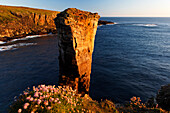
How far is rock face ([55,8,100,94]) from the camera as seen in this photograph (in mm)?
11828

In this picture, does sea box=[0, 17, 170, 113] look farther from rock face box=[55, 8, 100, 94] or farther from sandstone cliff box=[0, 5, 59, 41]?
sandstone cliff box=[0, 5, 59, 41]

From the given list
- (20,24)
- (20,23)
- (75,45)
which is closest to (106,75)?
(75,45)

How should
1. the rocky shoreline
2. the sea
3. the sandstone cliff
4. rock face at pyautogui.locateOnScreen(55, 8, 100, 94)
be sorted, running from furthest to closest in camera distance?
1. the sandstone cliff
2. the rocky shoreline
3. the sea
4. rock face at pyautogui.locateOnScreen(55, 8, 100, 94)

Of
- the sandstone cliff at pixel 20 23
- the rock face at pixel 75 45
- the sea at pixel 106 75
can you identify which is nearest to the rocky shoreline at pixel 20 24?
the sandstone cliff at pixel 20 23

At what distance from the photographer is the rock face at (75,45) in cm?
1183

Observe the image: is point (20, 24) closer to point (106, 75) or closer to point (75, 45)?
point (106, 75)

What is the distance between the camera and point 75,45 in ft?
41.0

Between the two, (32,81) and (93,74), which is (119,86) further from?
(32,81)

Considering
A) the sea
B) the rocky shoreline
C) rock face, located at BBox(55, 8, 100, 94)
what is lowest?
the sea

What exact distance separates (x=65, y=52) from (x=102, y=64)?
15.8 metres

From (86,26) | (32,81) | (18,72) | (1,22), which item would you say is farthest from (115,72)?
(1,22)

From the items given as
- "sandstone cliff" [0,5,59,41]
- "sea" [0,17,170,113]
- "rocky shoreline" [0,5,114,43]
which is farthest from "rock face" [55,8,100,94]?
"sandstone cliff" [0,5,59,41]

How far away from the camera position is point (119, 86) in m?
18.8

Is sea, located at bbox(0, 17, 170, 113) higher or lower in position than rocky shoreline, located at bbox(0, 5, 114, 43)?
lower
